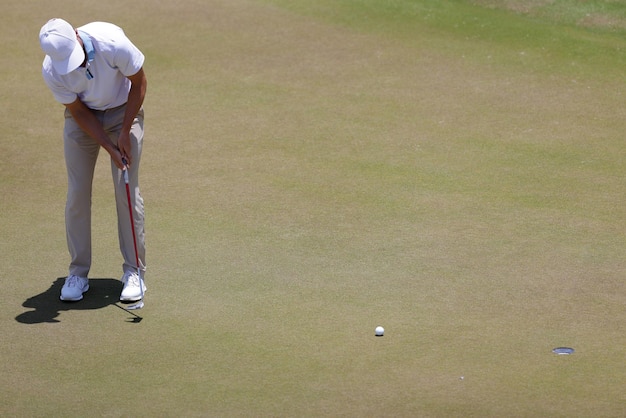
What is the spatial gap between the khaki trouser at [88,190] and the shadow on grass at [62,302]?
169 millimetres

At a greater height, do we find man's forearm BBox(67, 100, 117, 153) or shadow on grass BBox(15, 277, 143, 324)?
man's forearm BBox(67, 100, 117, 153)

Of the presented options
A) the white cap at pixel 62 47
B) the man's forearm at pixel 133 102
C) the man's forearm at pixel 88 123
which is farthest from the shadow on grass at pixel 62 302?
the white cap at pixel 62 47

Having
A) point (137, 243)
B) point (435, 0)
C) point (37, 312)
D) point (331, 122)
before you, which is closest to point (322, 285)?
point (137, 243)

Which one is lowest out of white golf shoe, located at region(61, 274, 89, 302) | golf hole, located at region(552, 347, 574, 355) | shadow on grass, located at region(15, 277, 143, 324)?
shadow on grass, located at region(15, 277, 143, 324)

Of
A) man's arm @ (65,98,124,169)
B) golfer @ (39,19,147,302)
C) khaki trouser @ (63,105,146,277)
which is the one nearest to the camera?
golfer @ (39,19,147,302)

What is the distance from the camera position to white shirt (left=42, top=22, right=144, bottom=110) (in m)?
6.36

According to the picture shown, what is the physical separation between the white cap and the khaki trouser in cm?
51

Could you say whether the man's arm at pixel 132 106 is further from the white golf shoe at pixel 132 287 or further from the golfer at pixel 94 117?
the white golf shoe at pixel 132 287

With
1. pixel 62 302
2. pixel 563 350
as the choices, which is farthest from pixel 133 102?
pixel 563 350

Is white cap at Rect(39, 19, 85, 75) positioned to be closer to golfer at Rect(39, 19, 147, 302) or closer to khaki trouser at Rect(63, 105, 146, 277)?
golfer at Rect(39, 19, 147, 302)

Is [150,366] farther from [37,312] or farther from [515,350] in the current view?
[515,350]

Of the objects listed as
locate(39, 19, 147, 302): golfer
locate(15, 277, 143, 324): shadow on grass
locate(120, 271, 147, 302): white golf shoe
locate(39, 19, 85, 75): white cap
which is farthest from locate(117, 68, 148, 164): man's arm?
locate(15, 277, 143, 324): shadow on grass

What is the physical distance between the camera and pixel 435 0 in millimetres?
12852

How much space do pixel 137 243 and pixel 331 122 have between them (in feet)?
11.2
